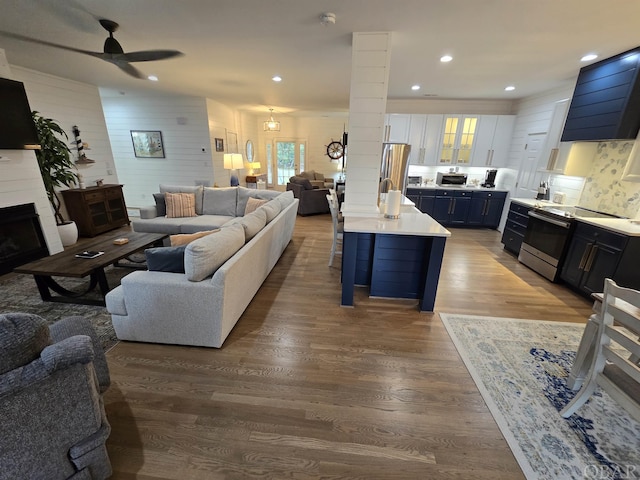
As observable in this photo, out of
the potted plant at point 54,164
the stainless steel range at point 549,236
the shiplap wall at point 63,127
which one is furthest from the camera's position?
the potted plant at point 54,164

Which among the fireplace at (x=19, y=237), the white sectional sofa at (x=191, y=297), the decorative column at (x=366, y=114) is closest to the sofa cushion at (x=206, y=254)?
the white sectional sofa at (x=191, y=297)

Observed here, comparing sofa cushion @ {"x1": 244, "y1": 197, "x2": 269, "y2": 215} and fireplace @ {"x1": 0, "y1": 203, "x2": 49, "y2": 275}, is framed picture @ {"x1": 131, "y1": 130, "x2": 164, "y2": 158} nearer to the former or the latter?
fireplace @ {"x1": 0, "y1": 203, "x2": 49, "y2": 275}

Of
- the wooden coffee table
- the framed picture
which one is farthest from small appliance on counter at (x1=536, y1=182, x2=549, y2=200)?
the framed picture

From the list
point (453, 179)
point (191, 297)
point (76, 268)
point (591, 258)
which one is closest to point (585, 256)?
point (591, 258)

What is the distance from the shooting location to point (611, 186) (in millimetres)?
3457

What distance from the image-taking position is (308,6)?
7.09 ft

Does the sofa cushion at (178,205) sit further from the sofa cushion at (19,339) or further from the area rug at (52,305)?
the sofa cushion at (19,339)

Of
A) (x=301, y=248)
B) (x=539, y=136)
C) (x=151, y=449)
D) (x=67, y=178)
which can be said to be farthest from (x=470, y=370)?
(x=67, y=178)

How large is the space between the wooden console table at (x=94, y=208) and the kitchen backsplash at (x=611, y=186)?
805 cm

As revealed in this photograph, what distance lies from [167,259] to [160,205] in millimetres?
2787

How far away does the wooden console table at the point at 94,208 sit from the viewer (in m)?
4.62

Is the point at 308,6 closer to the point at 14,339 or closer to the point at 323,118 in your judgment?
the point at 14,339

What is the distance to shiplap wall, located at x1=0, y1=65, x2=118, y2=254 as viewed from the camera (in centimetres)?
347

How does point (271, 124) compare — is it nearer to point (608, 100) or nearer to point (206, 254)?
point (206, 254)
